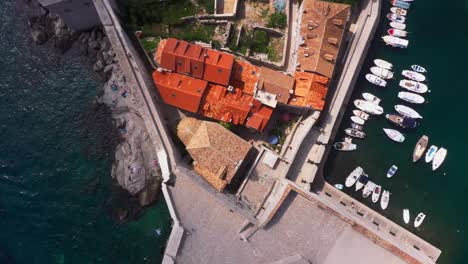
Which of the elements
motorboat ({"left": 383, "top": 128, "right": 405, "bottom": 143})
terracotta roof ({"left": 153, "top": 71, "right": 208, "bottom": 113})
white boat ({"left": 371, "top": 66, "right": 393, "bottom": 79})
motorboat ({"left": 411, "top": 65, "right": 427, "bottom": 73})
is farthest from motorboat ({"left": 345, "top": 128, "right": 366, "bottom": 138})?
terracotta roof ({"left": 153, "top": 71, "right": 208, "bottom": 113})

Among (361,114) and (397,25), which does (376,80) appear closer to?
(361,114)

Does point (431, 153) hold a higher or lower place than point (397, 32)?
lower

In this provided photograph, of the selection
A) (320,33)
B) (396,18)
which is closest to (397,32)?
(396,18)

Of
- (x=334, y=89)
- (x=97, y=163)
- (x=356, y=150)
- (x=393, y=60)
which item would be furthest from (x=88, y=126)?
(x=393, y=60)

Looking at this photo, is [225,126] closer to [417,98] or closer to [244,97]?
[244,97]

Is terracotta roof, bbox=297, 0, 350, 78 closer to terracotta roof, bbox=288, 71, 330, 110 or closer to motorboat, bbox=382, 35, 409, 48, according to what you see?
terracotta roof, bbox=288, 71, 330, 110

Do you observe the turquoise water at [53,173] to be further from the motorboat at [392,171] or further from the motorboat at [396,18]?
the motorboat at [396,18]
